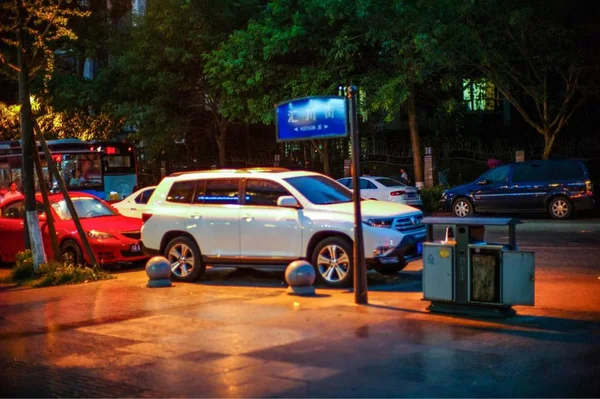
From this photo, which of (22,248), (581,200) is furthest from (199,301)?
(581,200)

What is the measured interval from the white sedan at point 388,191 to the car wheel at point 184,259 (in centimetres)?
1266

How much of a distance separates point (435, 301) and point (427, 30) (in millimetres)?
16049

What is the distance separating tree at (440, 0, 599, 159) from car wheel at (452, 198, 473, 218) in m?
3.68

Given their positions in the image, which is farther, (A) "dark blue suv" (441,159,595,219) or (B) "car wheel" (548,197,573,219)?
(B) "car wheel" (548,197,573,219)

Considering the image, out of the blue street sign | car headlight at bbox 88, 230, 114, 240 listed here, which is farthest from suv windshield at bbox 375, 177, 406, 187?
the blue street sign

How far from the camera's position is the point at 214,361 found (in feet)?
24.9

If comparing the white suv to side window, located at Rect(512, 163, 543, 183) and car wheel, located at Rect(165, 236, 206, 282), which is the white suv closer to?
car wheel, located at Rect(165, 236, 206, 282)

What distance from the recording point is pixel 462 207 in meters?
25.0

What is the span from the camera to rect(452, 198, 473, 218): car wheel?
81.4 feet

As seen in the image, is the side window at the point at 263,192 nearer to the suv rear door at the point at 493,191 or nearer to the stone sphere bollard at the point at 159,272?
the stone sphere bollard at the point at 159,272

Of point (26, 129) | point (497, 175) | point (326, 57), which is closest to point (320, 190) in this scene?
point (26, 129)

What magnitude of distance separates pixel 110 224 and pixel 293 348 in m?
8.59

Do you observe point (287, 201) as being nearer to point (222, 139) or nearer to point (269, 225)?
point (269, 225)

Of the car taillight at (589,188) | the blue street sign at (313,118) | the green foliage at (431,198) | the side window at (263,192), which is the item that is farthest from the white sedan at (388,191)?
the blue street sign at (313,118)
